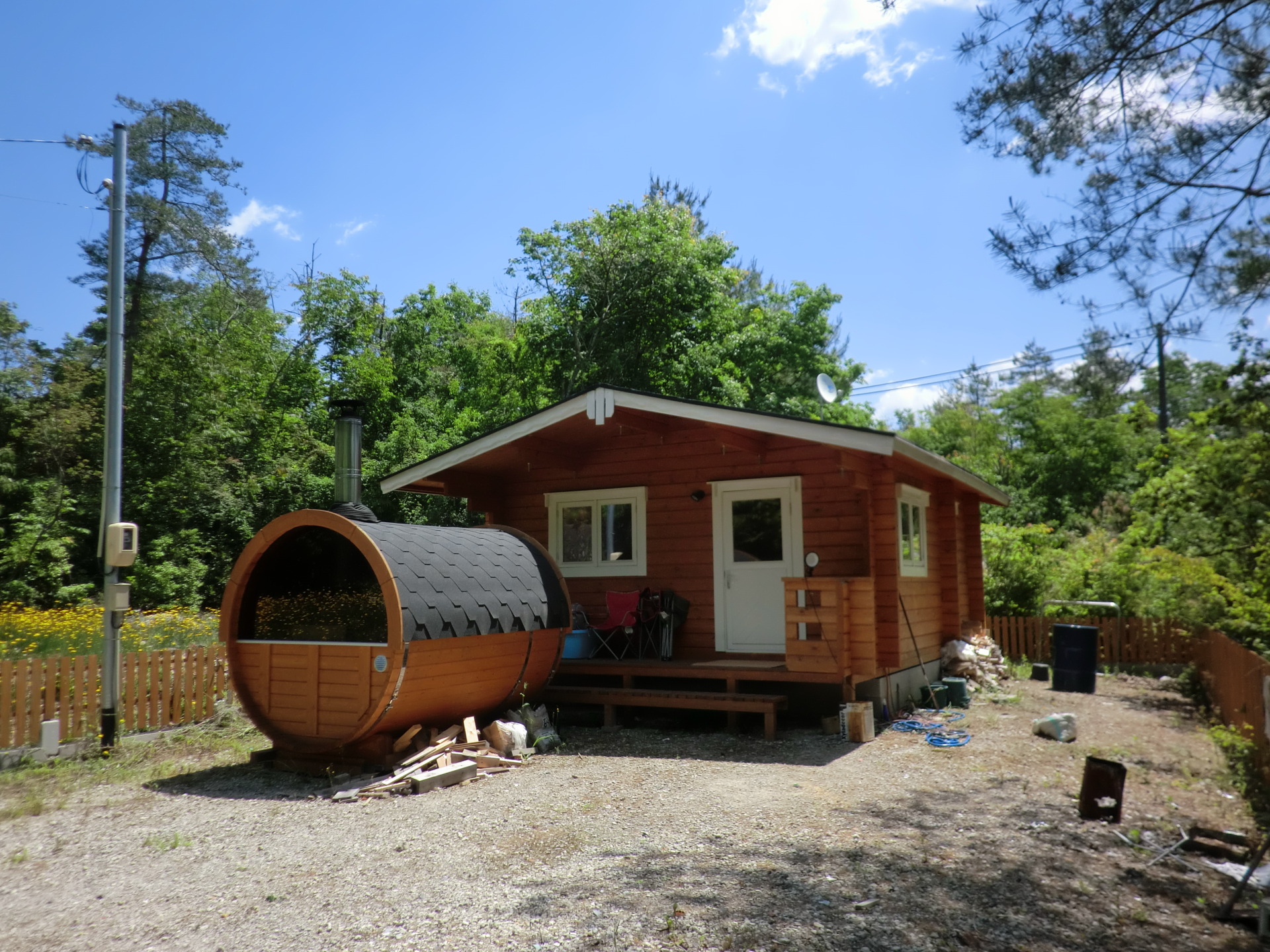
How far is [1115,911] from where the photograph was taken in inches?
148

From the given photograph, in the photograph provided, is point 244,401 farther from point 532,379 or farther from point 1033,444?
point 1033,444

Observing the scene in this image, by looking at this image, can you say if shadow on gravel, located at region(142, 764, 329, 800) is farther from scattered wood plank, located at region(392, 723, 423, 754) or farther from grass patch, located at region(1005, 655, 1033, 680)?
grass patch, located at region(1005, 655, 1033, 680)

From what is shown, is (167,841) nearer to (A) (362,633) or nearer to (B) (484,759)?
(A) (362,633)

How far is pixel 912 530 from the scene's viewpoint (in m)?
10.5

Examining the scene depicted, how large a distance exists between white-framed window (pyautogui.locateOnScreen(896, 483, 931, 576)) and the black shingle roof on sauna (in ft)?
12.7

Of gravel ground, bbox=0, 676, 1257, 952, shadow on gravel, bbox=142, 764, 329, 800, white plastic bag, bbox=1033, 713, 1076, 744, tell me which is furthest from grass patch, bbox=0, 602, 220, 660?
white plastic bag, bbox=1033, 713, 1076, 744

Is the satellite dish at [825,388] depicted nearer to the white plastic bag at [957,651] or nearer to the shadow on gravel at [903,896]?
the white plastic bag at [957,651]

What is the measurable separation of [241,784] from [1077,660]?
9902mm

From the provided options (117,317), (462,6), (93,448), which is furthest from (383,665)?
(93,448)

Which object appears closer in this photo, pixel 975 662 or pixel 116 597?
pixel 116 597

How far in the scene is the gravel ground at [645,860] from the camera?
11.9ft

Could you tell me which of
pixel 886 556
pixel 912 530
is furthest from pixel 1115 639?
pixel 886 556

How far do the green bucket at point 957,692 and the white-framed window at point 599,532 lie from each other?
3.72m

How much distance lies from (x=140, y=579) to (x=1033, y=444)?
27.3 m
